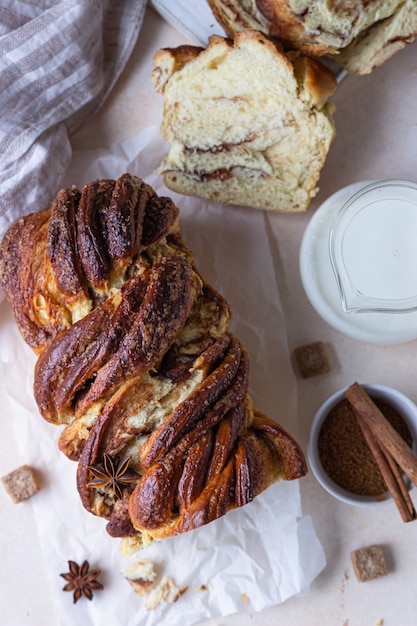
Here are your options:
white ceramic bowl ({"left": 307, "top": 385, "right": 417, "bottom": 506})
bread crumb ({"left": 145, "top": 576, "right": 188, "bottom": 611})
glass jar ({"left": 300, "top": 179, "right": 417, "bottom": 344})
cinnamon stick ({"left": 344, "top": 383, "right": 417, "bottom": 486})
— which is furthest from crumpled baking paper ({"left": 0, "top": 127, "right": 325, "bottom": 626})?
glass jar ({"left": 300, "top": 179, "right": 417, "bottom": 344})

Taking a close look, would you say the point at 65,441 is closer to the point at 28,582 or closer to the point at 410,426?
the point at 28,582

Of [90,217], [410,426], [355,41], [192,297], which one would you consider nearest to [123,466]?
[192,297]

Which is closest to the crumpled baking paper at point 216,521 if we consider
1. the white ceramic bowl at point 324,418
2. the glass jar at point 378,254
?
the white ceramic bowl at point 324,418

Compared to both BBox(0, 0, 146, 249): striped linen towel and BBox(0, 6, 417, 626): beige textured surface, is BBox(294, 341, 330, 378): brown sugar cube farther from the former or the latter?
BBox(0, 0, 146, 249): striped linen towel

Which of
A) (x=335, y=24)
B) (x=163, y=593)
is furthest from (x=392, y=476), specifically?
(x=335, y=24)

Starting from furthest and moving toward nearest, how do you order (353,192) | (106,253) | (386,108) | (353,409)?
(386,108) < (353,409) < (353,192) < (106,253)

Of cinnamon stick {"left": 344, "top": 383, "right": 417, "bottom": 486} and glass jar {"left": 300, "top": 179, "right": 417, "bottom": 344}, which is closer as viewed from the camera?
glass jar {"left": 300, "top": 179, "right": 417, "bottom": 344}

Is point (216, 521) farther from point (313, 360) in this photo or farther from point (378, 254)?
point (378, 254)
